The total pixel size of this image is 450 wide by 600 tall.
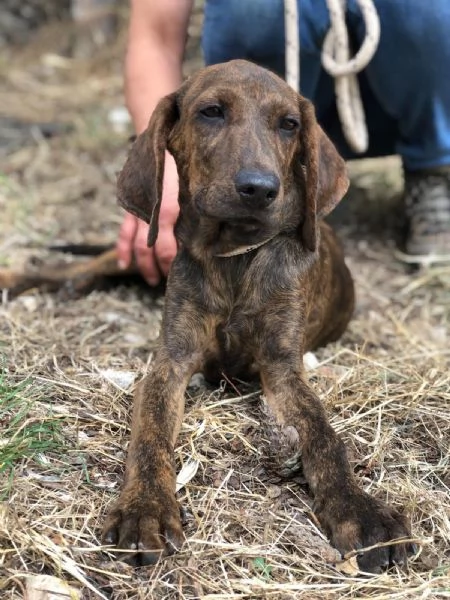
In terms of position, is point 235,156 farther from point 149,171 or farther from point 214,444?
point 214,444

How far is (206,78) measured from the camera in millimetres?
3396

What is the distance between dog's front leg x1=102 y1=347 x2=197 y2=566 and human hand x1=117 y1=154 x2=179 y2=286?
991 millimetres

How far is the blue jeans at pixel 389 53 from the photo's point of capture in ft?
15.9

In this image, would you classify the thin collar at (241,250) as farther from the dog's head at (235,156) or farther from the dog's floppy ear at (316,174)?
the dog's floppy ear at (316,174)

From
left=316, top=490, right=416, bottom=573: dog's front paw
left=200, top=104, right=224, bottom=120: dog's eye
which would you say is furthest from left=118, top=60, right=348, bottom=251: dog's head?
left=316, top=490, right=416, bottom=573: dog's front paw

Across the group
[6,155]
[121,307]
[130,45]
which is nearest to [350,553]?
[121,307]

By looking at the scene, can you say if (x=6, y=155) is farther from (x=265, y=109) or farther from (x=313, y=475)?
(x=313, y=475)

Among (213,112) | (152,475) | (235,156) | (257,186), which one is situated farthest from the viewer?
(213,112)

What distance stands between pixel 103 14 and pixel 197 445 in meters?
8.38

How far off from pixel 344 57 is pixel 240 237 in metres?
1.95

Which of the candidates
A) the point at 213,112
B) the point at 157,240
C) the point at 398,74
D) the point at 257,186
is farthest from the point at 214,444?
the point at 398,74

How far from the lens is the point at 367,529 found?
8.35 feet

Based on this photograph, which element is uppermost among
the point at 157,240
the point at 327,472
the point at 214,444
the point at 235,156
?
the point at 235,156

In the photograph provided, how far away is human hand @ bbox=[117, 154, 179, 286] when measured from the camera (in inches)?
163
